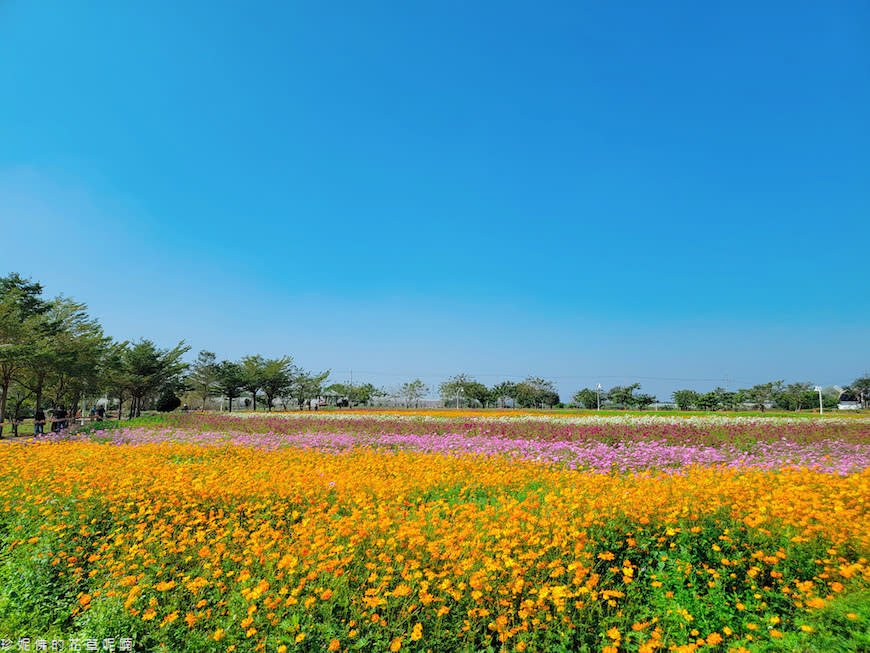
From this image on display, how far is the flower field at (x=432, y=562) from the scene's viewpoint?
2537 mm

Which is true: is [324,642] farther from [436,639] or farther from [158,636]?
[158,636]

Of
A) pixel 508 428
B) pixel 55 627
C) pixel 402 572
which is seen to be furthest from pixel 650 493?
pixel 508 428

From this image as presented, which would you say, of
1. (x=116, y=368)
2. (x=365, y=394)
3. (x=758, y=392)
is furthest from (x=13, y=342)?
(x=758, y=392)

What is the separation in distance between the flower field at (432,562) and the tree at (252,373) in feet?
93.6

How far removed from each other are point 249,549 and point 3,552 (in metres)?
2.58

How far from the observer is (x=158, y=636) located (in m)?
2.58

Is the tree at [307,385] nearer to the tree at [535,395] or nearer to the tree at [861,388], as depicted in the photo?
the tree at [535,395]

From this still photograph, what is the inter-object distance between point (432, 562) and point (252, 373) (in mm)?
32659

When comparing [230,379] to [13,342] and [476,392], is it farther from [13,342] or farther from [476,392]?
[476,392]

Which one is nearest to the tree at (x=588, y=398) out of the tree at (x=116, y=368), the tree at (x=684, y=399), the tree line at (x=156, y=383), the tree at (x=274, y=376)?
the tree line at (x=156, y=383)

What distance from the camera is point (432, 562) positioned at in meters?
3.09

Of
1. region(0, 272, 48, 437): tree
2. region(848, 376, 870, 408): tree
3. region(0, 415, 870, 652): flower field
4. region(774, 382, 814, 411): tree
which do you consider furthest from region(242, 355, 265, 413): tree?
region(848, 376, 870, 408): tree

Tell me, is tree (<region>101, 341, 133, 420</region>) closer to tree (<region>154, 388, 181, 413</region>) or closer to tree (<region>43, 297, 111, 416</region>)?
tree (<region>43, 297, 111, 416</region>)

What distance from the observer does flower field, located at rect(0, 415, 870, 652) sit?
2.54m
